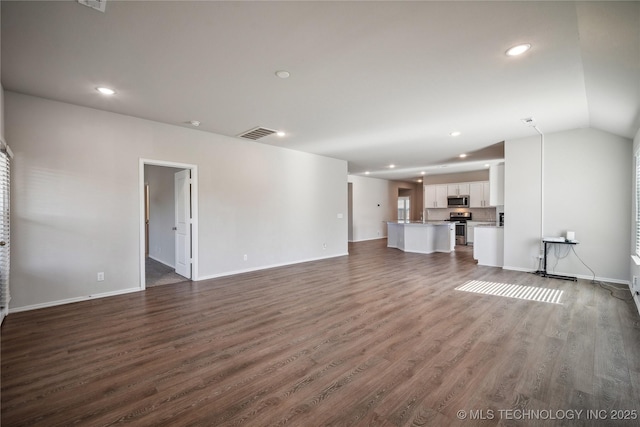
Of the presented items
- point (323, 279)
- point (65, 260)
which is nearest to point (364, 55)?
point (323, 279)

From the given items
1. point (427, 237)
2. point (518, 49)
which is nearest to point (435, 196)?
point (427, 237)

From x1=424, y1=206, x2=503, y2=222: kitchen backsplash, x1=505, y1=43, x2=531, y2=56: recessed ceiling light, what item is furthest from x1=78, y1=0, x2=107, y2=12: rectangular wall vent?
x1=424, y1=206, x2=503, y2=222: kitchen backsplash

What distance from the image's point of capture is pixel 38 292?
12.3ft

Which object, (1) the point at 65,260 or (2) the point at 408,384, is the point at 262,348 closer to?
(2) the point at 408,384

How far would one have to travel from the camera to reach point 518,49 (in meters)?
2.55

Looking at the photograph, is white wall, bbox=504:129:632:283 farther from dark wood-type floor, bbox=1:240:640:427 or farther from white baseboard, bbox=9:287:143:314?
white baseboard, bbox=9:287:143:314

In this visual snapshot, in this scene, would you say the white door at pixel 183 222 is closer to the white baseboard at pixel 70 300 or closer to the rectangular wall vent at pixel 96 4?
the white baseboard at pixel 70 300

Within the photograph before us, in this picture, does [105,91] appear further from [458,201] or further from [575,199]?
[458,201]

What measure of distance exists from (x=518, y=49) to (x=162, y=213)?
7357 millimetres

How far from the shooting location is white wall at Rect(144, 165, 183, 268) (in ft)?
21.1

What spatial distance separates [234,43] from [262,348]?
110 inches

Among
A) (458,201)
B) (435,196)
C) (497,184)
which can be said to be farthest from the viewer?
(435,196)

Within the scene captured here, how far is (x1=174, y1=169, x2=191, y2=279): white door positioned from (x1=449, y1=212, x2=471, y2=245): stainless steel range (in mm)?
9213

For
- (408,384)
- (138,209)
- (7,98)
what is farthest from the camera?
(138,209)
